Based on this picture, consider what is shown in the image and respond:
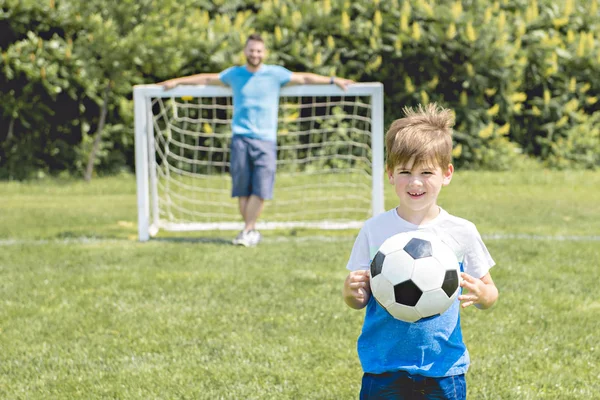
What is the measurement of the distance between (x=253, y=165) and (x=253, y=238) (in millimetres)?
650

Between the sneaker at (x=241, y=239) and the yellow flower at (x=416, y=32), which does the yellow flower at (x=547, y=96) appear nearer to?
the yellow flower at (x=416, y=32)

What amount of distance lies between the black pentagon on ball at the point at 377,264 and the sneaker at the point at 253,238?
444 cm

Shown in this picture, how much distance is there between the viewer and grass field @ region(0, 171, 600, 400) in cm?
375

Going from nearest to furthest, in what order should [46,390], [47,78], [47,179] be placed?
[46,390] < [47,78] < [47,179]

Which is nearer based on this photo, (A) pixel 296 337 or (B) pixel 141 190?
(A) pixel 296 337

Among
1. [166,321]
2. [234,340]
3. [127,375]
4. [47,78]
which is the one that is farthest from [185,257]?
[47,78]

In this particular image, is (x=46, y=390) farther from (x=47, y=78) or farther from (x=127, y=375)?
(x=47, y=78)

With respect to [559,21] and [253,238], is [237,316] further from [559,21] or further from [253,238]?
[559,21]

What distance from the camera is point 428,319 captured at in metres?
2.61

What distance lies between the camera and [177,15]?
11.2m

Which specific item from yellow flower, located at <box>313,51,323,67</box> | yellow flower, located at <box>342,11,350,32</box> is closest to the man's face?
yellow flower, located at <box>313,51,323,67</box>

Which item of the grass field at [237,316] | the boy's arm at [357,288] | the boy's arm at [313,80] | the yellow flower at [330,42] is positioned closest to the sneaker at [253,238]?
the grass field at [237,316]

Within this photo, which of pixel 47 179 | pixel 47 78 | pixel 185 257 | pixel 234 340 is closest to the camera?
pixel 234 340

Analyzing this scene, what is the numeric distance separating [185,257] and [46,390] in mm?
2816
